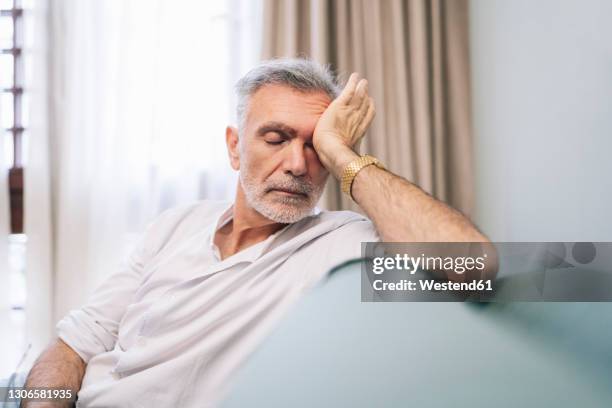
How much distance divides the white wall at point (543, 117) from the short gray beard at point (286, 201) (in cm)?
55

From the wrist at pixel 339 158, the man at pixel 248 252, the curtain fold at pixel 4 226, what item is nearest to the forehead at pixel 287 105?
the man at pixel 248 252

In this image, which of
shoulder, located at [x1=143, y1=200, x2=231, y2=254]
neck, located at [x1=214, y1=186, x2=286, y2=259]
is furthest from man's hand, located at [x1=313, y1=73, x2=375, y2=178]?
shoulder, located at [x1=143, y1=200, x2=231, y2=254]

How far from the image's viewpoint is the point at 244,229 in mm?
1123

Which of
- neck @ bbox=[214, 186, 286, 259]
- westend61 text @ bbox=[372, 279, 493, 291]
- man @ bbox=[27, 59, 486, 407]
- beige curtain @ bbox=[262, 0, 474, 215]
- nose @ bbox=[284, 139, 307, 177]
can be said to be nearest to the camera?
westend61 text @ bbox=[372, 279, 493, 291]

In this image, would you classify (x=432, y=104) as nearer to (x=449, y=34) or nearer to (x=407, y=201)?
(x=449, y=34)

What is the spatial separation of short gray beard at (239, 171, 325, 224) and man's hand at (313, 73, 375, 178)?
9 cm

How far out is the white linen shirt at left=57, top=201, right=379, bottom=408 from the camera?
88 cm

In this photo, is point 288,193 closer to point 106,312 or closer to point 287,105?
point 287,105

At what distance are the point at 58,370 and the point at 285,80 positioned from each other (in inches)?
30.8

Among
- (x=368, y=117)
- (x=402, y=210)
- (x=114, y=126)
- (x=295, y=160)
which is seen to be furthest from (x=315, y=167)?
(x=114, y=126)

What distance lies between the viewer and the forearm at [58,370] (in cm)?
97

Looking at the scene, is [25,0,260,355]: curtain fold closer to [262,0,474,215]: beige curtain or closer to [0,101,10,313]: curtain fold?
[0,101,10,313]: curtain fold

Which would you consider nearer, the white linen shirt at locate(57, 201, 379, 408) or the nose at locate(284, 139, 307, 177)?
the white linen shirt at locate(57, 201, 379, 408)

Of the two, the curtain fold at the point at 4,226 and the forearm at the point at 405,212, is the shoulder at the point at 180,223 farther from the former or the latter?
the curtain fold at the point at 4,226
